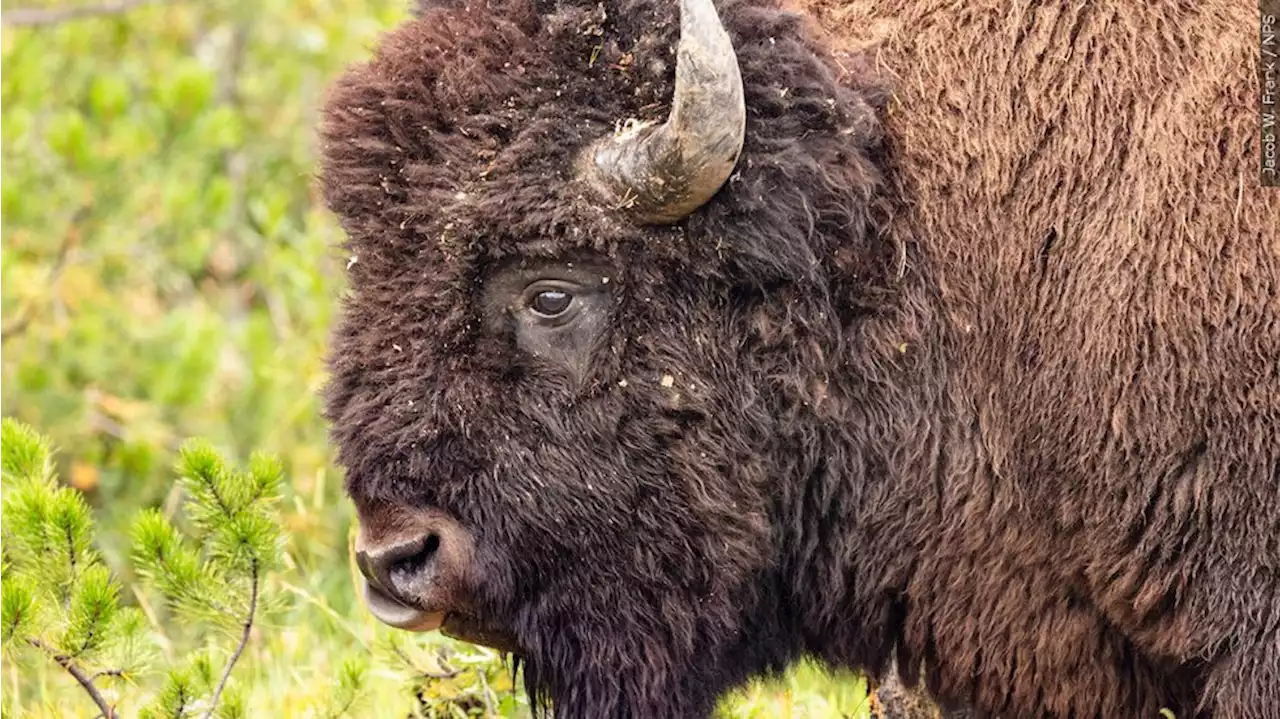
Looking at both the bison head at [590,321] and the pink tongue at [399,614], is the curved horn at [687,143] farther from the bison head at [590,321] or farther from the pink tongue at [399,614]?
the pink tongue at [399,614]


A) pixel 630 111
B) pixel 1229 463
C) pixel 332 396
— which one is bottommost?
pixel 332 396

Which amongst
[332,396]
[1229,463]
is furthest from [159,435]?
[1229,463]

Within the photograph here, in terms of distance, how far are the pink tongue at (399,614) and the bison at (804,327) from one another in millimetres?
11

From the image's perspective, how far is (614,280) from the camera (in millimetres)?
3621

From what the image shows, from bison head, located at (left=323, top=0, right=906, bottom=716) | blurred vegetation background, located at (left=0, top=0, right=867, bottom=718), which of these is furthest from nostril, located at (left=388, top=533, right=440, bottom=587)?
blurred vegetation background, located at (left=0, top=0, right=867, bottom=718)

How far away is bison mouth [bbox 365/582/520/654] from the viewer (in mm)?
3592

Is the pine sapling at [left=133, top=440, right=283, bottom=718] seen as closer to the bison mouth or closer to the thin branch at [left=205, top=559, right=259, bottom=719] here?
the thin branch at [left=205, top=559, right=259, bottom=719]

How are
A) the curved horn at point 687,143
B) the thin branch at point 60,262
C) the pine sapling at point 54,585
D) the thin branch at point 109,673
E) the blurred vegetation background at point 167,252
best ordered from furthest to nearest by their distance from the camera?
the thin branch at point 60,262
the blurred vegetation background at point 167,252
the thin branch at point 109,673
the pine sapling at point 54,585
the curved horn at point 687,143

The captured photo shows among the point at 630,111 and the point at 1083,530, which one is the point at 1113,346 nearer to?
the point at 1083,530

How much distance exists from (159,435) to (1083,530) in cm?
586

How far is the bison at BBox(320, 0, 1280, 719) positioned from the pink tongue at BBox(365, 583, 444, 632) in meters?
0.01

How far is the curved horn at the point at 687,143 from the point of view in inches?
132

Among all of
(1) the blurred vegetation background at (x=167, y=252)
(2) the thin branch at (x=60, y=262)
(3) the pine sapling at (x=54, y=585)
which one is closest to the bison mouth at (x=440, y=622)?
(3) the pine sapling at (x=54, y=585)

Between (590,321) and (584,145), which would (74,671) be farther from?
(584,145)
